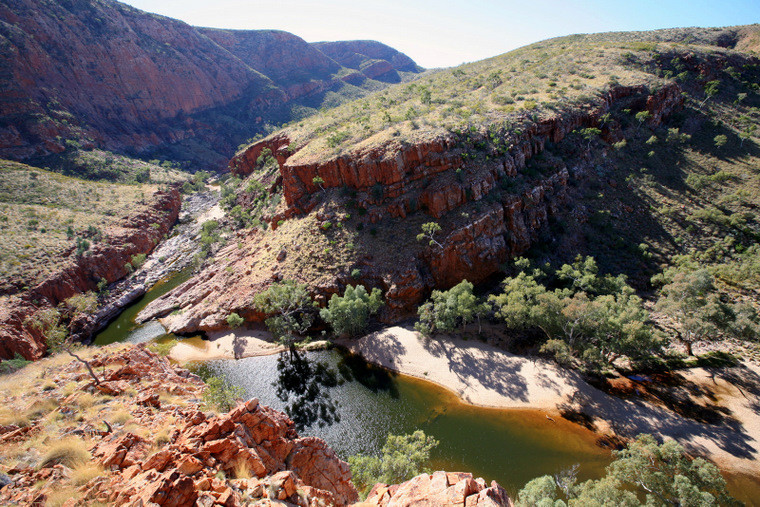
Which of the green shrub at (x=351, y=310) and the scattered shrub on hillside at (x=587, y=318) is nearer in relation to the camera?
the scattered shrub on hillside at (x=587, y=318)

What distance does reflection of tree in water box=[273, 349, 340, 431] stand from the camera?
3027 centimetres

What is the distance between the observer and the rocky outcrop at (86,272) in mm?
36091

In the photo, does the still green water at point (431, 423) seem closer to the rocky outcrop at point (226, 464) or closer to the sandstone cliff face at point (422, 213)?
the sandstone cliff face at point (422, 213)

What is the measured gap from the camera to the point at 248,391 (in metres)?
33.9

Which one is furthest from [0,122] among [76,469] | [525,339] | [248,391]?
[525,339]

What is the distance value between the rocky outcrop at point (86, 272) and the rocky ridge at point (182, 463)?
25.8m

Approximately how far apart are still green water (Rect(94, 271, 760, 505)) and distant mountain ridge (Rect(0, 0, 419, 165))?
97.2 meters

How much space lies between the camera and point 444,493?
13469mm

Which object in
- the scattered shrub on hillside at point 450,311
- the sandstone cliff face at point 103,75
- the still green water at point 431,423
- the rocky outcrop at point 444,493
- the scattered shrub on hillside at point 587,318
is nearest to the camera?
the rocky outcrop at point 444,493

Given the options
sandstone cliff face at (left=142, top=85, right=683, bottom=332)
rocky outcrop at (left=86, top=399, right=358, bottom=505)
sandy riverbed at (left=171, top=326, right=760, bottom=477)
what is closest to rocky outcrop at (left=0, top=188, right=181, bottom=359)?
sandstone cliff face at (left=142, top=85, right=683, bottom=332)

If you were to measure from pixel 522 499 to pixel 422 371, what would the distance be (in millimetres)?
16696

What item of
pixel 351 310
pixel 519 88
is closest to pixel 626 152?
pixel 519 88

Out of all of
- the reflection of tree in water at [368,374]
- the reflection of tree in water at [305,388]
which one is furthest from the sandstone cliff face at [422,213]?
the reflection of tree in water at [305,388]

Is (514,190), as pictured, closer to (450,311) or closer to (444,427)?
(450,311)
